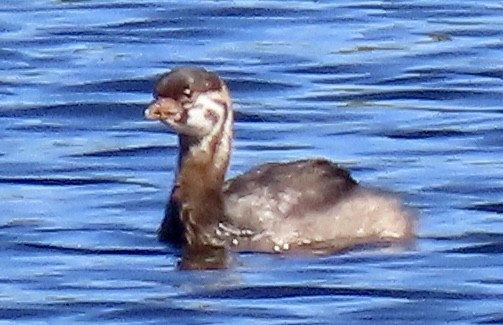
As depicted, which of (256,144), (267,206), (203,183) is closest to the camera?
(267,206)

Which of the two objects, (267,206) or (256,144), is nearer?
(267,206)

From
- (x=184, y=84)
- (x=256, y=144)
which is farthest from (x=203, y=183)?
(x=256, y=144)

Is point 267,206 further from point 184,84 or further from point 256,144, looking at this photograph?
point 256,144

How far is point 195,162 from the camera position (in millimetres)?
17859

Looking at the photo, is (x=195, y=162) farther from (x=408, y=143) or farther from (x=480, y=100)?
(x=480, y=100)

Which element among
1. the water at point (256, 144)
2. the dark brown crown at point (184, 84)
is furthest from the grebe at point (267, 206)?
the water at point (256, 144)

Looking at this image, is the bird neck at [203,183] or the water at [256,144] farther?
the bird neck at [203,183]

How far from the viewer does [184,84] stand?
1759cm

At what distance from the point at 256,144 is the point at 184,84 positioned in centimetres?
318

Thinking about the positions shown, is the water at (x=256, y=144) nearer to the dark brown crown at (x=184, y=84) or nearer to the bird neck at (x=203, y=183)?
the bird neck at (x=203, y=183)

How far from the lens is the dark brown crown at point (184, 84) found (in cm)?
1758

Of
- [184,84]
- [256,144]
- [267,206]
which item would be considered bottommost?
[256,144]

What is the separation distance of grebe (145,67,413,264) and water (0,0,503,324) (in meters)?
0.23

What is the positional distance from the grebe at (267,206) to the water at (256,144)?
23cm
